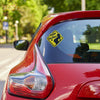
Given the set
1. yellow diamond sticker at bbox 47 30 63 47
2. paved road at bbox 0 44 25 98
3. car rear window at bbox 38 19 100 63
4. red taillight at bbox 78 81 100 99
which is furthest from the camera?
paved road at bbox 0 44 25 98

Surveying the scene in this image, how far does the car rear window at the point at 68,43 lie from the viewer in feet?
8.79

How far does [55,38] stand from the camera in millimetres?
2828

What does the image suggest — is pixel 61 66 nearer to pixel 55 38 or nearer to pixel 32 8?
pixel 55 38

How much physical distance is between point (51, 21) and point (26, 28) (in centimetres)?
8683

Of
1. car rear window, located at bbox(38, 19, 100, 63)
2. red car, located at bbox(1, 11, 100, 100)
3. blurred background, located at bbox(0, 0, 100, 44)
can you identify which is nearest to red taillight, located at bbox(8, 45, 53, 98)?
red car, located at bbox(1, 11, 100, 100)

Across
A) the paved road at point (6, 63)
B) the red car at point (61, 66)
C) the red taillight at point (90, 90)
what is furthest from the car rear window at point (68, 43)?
the paved road at point (6, 63)

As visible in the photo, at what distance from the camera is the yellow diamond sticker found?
9.27 feet

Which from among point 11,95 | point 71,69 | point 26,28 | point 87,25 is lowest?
point 26,28

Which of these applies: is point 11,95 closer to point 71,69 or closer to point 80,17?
point 71,69

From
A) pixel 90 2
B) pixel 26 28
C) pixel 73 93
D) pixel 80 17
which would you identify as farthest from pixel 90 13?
pixel 26 28

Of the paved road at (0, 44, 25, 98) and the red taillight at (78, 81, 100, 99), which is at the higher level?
the red taillight at (78, 81, 100, 99)

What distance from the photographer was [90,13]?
2922 mm

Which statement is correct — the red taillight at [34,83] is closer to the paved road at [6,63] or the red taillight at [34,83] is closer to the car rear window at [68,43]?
the car rear window at [68,43]

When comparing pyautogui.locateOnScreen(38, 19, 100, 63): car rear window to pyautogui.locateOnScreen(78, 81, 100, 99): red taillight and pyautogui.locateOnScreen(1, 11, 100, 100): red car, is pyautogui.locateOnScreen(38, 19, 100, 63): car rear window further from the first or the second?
pyautogui.locateOnScreen(78, 81, 100, 99): red taillight
